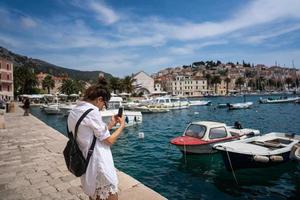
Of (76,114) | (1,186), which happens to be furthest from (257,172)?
(76,114)

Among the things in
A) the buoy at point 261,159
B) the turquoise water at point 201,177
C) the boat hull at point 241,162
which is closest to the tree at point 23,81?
the turquoise water at point 201,177

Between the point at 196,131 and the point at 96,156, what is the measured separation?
42.5ft

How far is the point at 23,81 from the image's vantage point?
9450 cm

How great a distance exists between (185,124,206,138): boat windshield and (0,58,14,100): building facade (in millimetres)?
67265

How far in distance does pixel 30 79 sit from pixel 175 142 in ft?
305

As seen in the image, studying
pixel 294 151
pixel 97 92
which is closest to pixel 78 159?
pixel 97 92

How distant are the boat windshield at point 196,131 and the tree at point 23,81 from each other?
91.5 metres

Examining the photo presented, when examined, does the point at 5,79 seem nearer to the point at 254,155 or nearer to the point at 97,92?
the point at 254,155

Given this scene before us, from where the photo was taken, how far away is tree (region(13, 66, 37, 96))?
94500mm

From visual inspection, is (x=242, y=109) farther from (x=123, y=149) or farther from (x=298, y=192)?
(x=298, y=192)

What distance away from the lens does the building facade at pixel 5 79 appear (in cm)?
7100

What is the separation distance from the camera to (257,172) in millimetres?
12273

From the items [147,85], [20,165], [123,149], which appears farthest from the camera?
[147,85]

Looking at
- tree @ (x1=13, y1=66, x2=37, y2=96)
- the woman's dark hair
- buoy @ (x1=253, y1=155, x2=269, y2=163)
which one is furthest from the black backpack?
tree @ (x1=13, y1=66, x2=37, y2=96)
